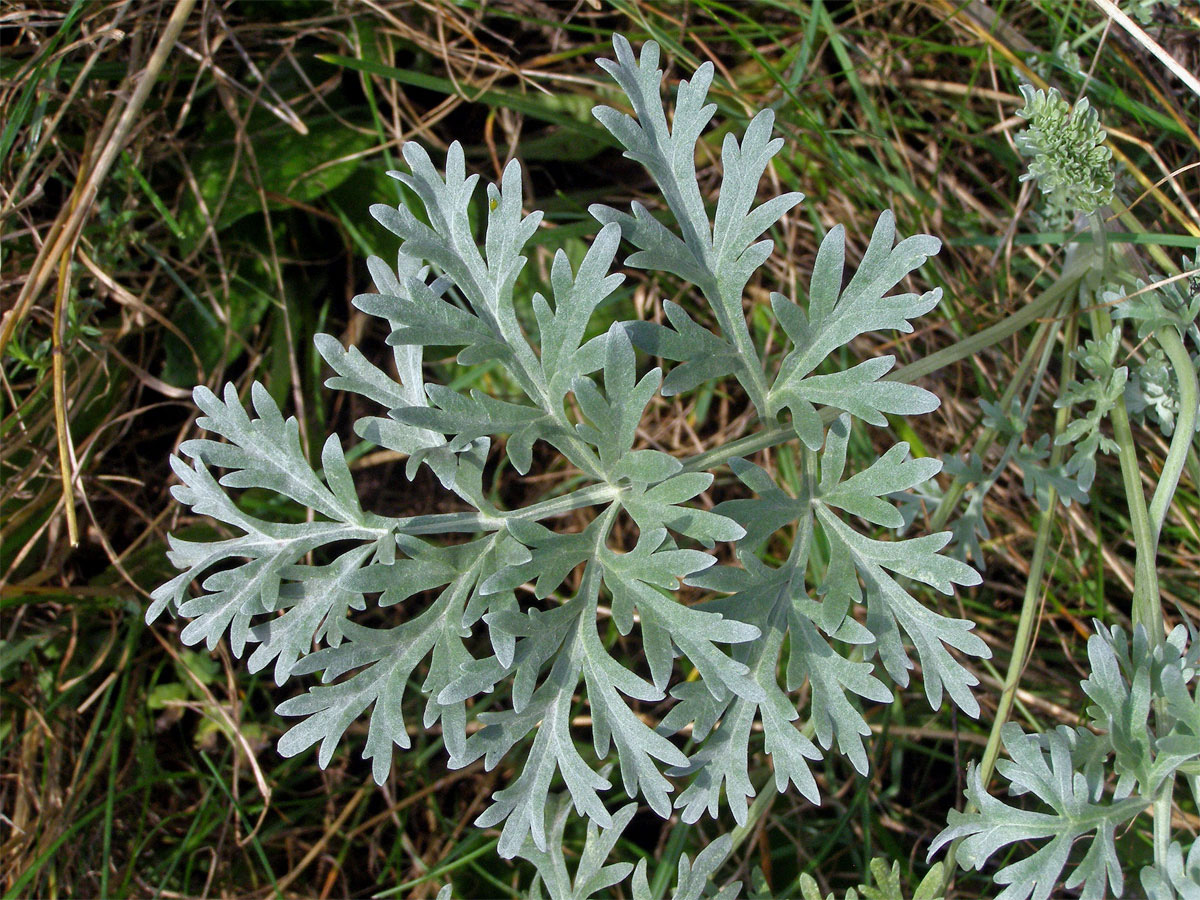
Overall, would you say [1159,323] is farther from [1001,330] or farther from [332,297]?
[332,297]

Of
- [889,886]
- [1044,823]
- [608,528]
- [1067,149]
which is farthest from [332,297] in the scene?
[1044,823]

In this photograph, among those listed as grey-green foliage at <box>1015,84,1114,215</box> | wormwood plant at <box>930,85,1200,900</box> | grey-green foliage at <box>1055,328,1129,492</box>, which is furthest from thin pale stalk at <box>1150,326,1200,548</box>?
grey-green foliage at <box>1015,84,1114,215</box>

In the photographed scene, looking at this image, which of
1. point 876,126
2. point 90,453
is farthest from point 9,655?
point 876,126

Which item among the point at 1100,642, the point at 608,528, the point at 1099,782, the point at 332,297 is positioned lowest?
the point at 332,297

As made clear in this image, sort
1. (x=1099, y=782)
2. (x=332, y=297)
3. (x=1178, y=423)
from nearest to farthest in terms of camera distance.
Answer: (x=1099, y=782), (x=1178, y=423), (x=332, y=297)

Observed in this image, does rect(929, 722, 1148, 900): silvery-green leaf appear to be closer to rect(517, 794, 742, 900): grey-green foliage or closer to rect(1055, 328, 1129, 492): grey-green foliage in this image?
rect(517, 794, 742, 900): grey-green foliage

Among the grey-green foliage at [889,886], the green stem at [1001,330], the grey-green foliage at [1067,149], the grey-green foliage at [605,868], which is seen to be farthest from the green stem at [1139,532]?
the grey-green foliage at [605,868]

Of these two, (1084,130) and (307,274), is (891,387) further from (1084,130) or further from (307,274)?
(307,274)
